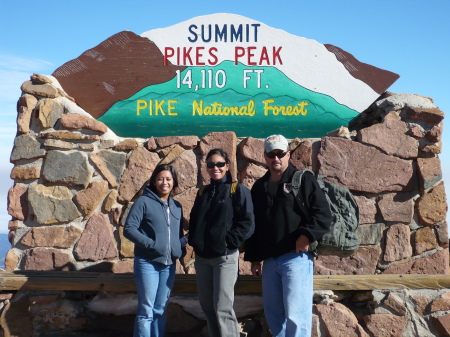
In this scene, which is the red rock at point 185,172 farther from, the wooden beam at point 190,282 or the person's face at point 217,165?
the person's face at point 217,165

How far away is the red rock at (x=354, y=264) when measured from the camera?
4828 millimetres

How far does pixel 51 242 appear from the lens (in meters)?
4.95

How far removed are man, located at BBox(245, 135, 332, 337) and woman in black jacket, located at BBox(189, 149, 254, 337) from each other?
13 cm

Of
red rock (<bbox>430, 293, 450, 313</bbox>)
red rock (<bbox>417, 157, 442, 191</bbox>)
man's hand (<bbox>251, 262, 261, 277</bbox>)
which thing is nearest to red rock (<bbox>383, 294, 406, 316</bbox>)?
red rock (<bbox>430, 293, 450, 313</bbox>)

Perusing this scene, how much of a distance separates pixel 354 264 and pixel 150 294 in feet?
6.37

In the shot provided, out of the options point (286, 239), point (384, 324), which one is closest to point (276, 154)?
point (286, 239)

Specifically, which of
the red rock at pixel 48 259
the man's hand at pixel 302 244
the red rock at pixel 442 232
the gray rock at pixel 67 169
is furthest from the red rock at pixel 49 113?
the red rock at pixel 442 232

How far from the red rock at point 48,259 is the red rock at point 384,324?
8.65ft

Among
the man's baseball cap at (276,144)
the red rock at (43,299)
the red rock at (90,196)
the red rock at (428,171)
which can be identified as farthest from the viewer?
the red rock at (90,196)

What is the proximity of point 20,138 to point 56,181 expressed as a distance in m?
0.53

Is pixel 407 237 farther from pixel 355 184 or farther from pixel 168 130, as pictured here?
pixel 168 130

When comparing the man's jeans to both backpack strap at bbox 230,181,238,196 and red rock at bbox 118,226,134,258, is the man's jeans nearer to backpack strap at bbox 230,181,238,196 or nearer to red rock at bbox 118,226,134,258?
backpack strap at bbox 230,181,238,196

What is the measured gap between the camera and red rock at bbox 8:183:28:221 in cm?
498

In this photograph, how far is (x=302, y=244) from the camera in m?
3.50
